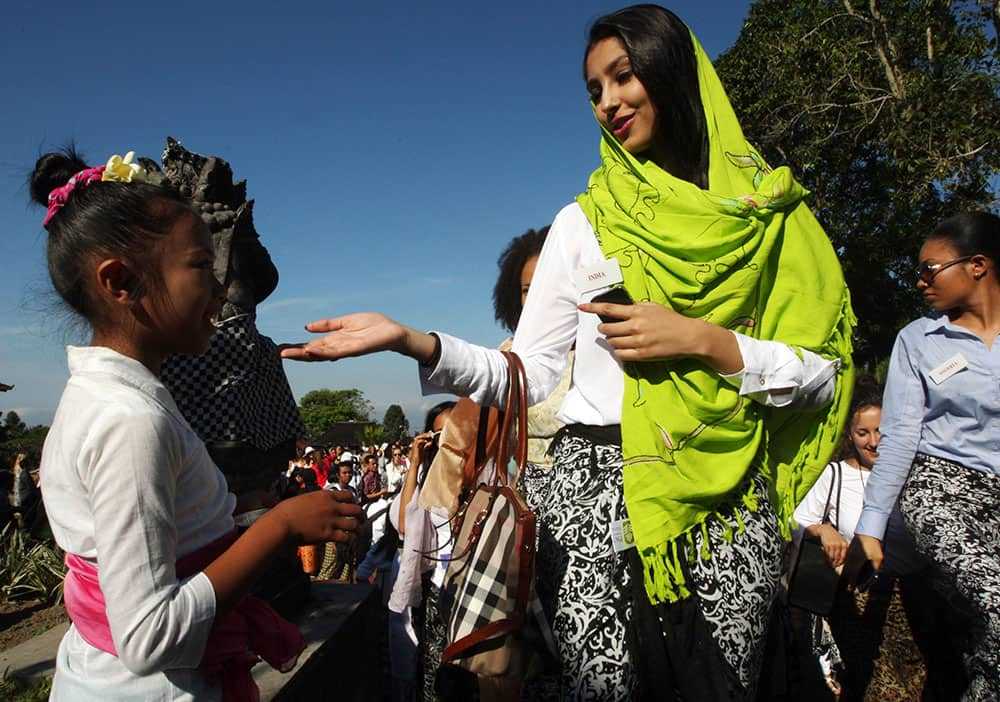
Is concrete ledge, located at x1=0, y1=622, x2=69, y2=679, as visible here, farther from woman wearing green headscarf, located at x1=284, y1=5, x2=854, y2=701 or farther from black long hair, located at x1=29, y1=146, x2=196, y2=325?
woman wearing green headscarf, located at x1=284, y1=5, x2=854, y2=701

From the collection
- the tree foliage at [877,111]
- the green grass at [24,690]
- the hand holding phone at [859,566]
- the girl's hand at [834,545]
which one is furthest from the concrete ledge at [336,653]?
the tree foliage at [877,111]

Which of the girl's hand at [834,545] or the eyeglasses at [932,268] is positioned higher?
the eyeglasses at [932,268]

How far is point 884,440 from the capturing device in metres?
3.01

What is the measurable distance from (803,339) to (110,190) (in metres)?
1.71

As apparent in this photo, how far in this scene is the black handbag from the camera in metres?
3.05

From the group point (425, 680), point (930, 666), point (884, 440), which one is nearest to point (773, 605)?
point (884, 440)

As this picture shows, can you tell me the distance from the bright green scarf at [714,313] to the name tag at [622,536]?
4cm

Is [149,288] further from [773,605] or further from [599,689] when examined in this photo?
[773,605]

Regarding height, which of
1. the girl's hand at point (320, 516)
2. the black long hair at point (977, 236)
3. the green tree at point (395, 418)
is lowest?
the green tree at point (395, 418)

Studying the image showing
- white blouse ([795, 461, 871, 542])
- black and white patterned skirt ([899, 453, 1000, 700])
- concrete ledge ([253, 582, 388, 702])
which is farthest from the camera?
white blouse ([795, 461, 871, 542])

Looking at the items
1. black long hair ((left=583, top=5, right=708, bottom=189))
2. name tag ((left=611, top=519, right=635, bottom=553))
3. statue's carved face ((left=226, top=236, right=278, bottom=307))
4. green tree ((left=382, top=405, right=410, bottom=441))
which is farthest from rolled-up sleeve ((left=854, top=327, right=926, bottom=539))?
green tree ((left=382, top=405, right=410, bottom=441))

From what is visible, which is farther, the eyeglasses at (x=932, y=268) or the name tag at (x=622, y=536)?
the eyeglasses at (x=932, y=268)

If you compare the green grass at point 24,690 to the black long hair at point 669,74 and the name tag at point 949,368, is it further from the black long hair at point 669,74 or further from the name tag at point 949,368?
the name tag at point 949,368

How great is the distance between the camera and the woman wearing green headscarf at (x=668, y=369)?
63.9 inches
